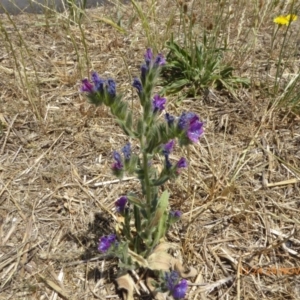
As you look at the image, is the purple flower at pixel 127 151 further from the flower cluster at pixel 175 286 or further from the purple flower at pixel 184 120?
the flower cluster at pixel 175 286

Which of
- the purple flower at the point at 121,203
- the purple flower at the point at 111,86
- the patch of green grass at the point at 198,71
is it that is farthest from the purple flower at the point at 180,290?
the patch of green grass at the point at 198,71

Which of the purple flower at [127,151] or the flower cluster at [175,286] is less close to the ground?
the purple flower at [127,151]

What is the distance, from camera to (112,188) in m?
2.09

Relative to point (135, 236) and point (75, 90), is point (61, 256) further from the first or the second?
point (75, 90)

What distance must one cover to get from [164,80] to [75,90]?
0.51 m

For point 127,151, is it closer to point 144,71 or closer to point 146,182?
point 146,182

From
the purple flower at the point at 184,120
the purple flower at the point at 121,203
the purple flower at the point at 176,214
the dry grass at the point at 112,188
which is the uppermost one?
the purple flower at the point at 184,120

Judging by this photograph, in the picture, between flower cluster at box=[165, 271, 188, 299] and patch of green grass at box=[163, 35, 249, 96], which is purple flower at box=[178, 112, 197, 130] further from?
patch of green grass at box=[163, 35, 249, 96]

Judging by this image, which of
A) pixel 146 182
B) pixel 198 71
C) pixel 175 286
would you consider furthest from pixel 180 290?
Result: pixel 198 71

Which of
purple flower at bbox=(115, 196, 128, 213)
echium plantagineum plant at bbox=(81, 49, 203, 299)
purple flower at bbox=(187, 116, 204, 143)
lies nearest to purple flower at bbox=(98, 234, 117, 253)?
echium plantagineum plant at bbox=(81, 49, 203, 299)

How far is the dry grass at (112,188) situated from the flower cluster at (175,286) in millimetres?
198

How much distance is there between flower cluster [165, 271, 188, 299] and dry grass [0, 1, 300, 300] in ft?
0.65

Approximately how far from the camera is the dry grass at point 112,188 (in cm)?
180

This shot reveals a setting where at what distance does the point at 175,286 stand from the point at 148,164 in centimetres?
43
